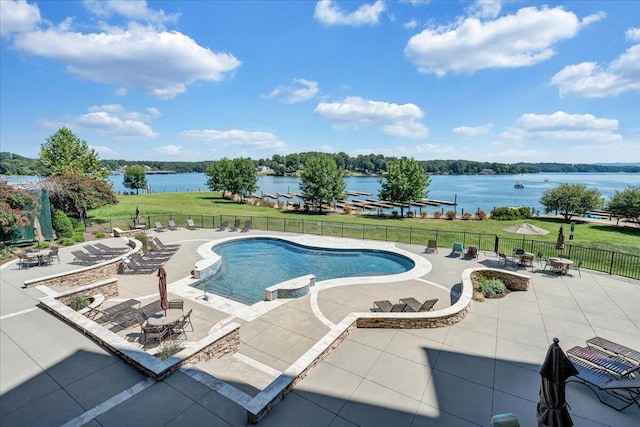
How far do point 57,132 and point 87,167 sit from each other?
430 cm

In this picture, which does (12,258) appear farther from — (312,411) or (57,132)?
(57,132)

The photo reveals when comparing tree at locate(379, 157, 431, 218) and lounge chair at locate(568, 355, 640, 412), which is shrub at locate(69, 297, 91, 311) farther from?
tree at locate(379, 157, 431, 218)

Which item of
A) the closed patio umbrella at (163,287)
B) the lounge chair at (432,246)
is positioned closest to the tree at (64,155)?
the closed patio umbrella at (163,287)

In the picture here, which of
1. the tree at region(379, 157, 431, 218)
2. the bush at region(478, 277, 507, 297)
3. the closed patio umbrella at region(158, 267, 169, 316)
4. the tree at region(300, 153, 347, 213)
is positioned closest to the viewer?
the closed patio umbrella at region(158, 267, 169, 316)

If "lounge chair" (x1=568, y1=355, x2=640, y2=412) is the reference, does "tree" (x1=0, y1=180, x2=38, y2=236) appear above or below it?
→ above

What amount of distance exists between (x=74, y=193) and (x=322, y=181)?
24.1 m

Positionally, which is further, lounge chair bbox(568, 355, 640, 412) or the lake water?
the lake water

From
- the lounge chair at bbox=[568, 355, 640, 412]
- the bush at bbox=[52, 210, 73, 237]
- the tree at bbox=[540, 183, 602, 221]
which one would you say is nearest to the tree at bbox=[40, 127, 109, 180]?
the bush at bbox=[52, 210, 73, 237]

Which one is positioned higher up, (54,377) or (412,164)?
(412,164)

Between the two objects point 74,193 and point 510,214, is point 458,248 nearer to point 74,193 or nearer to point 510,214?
point 510,214

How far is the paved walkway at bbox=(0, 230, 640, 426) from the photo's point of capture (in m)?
5.25

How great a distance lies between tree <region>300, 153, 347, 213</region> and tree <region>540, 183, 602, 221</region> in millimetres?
23991

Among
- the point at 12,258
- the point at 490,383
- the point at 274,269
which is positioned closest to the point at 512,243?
the point at 274,269

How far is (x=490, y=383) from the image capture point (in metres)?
6.27
